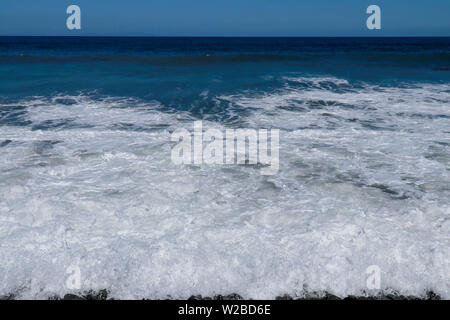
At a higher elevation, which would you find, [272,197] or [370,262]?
[272,197]

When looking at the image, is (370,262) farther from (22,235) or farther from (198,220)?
(22,235)

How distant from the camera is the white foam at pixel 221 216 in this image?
3.07 metres

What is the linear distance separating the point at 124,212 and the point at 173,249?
0.98 metres

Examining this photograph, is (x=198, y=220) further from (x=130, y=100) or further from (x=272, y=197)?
(x=130, y=100)

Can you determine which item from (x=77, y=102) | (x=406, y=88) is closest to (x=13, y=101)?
(x=77, y=102)

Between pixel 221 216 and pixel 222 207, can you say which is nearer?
pixel 221 216

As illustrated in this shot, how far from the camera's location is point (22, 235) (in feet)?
11.8

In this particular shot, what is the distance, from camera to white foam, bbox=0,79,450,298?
3.07 metres

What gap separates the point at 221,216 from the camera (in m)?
4.06

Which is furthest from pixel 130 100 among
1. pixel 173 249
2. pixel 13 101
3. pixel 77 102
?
pixel 173 249
